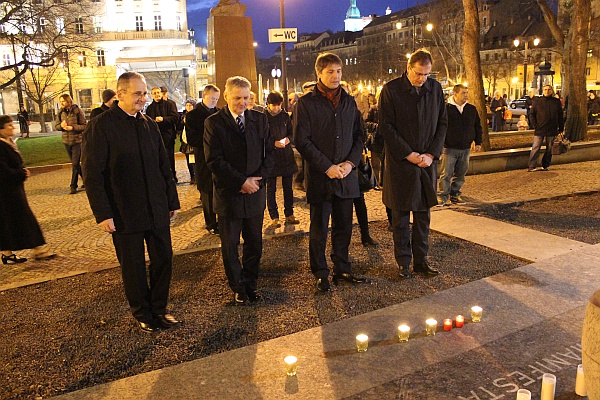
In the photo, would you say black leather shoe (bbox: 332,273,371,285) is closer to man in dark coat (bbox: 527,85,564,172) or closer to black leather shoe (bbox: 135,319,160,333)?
black leather shoe (bbox: 135,319,160,333)

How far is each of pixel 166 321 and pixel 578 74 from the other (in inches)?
659

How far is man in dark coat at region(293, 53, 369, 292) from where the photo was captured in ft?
17.8

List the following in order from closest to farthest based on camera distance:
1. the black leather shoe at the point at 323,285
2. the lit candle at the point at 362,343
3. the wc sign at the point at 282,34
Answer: the lit candle at the point at 362,343, the black leather shoe at the point at 323,285, the wc sign at the point at 282,34

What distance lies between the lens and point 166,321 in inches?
192

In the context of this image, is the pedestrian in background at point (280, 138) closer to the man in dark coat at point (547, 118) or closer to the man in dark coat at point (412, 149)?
the man in dark coat at point (412, 149)

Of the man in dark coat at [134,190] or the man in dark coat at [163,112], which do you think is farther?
the man in dark coat at [163,112]

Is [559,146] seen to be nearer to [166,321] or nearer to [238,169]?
[238,169]

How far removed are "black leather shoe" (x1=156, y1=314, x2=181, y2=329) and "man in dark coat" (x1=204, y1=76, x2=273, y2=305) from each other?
0.66 m

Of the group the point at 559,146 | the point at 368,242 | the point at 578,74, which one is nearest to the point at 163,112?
the point at 368,242

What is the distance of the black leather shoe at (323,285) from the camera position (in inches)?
219

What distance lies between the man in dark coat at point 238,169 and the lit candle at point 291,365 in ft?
4.85

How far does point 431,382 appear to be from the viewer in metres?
3.83

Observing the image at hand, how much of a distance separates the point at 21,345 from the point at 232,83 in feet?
9.12

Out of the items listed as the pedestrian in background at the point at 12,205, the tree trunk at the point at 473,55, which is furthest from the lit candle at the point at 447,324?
the tree trunk at the point at 473,55
